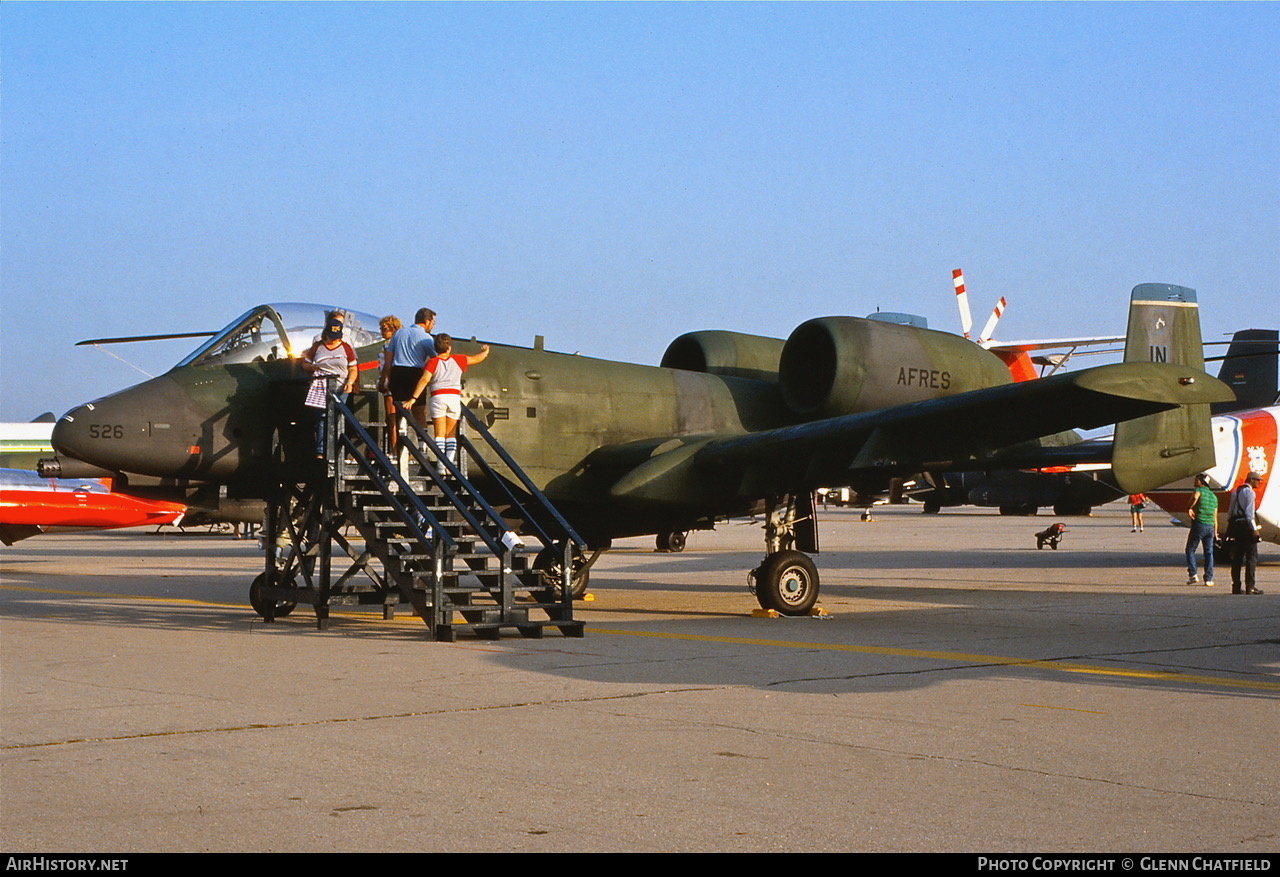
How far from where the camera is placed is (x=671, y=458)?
14992 millimetres

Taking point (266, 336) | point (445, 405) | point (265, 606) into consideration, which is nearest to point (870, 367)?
point (445, 405)

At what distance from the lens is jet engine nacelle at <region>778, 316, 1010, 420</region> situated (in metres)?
16.0

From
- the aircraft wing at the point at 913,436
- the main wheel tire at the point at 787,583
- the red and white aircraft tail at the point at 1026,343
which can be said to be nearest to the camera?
the aircraft wing at the point at 913,436

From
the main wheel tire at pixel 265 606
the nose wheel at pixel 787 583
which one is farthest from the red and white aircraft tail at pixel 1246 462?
the main wheel tire at pixel 265 606

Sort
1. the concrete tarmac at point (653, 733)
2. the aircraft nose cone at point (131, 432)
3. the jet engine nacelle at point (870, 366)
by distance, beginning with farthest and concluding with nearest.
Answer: the jet engine nacelle at point (870, 366) → the aircraft nose cone at point (131, 432) → the concrete tarmac at point (653, 733)

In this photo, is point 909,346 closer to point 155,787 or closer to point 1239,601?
point 1239,601

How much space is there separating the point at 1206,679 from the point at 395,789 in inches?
254

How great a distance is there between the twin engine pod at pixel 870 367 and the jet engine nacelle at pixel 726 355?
1.36 metres

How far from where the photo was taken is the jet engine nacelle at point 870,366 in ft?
52.4

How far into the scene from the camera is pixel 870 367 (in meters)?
16.0

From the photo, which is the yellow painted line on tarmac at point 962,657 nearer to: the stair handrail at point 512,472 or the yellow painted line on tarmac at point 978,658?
the yellow painted line on tarmac at point 978,658

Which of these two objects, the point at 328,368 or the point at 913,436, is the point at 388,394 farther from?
the point at 913,436

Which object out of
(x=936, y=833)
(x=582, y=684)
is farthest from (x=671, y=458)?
(x=936, y=833)
